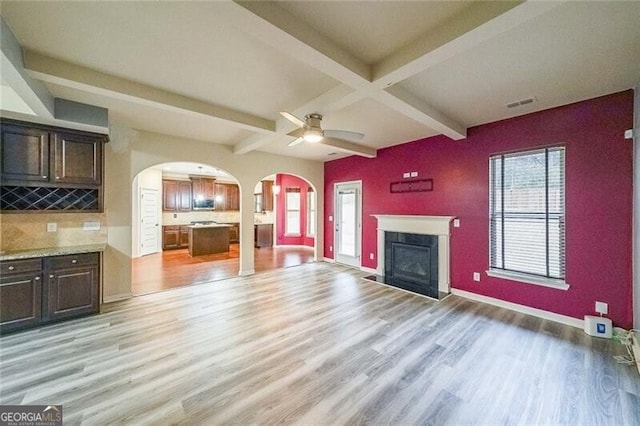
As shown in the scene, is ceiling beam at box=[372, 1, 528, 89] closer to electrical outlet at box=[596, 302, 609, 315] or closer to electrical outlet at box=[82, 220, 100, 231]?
electrical outlet at box=[596, 302, 609, 315]

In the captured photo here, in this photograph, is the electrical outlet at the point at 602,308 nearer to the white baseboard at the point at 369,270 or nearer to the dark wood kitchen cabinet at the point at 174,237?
the white baseboard at the point at 369,270

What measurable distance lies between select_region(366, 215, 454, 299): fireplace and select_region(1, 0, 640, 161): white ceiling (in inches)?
82.1

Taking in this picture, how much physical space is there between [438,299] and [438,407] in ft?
8.12

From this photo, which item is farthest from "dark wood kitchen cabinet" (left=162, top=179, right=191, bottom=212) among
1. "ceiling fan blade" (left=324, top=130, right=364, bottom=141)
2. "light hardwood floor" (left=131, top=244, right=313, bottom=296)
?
"ceiling fan blade" (left=324, top=130, right=364, bottom=141)

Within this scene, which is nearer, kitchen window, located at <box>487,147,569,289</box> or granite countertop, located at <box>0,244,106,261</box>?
granite countertop, located at <box>0,244,106,261</box>

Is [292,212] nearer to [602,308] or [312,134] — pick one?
[312,134]

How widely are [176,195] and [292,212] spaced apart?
425cm

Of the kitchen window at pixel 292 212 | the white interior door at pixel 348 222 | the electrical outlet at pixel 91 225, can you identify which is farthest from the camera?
the kitchen window at pixel 292 212

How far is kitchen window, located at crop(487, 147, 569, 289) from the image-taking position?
3.35m

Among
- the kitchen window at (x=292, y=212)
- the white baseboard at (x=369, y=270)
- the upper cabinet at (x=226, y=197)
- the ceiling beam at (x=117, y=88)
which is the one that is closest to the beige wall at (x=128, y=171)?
the ceiling beam at (x=117, y=88)

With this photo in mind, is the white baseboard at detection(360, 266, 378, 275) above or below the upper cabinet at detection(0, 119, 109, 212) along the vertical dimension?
below

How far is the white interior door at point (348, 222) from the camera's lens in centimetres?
632

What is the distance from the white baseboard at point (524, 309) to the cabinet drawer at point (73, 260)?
5.57 metres

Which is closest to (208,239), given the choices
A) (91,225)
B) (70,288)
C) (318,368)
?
(91,225)
